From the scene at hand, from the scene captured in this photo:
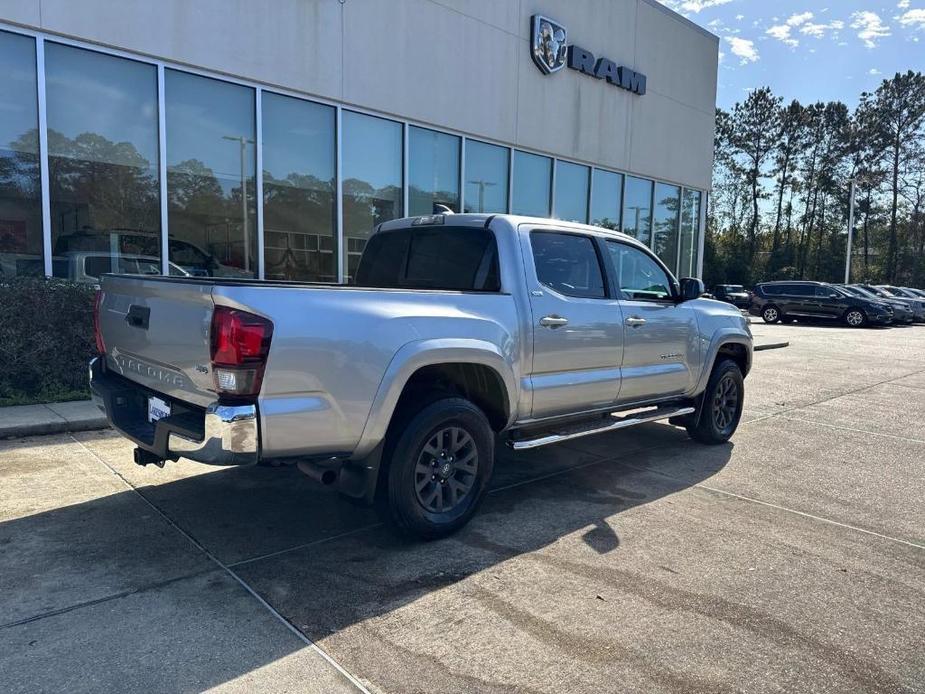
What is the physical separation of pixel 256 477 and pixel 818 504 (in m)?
4.23

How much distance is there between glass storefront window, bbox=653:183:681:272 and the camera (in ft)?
58.8

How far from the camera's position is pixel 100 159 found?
28.7ft

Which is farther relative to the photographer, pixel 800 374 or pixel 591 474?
pixel 800 374

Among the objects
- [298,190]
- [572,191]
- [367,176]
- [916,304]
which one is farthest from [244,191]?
[916,304]

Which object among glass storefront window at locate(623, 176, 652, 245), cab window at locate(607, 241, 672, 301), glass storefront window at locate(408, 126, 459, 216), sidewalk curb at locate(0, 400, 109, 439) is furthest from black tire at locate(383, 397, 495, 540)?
glass storefront window at locate(623, 176, 652, 245)

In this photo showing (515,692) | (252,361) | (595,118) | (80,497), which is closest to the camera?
(515,692)

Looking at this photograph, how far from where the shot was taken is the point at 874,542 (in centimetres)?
430

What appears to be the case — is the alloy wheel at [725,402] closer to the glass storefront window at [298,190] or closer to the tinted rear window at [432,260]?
the tinted rear window at [432,260]

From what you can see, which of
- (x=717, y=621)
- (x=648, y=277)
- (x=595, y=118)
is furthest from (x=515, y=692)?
(x=595, y=118)

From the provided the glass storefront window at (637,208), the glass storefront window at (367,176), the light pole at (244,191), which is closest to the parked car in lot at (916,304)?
the glass storefront window at (637,208)

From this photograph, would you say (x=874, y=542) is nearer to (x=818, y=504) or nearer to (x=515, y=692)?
(x=818, y=504)

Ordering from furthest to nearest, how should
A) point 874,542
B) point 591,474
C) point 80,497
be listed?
point 591,474 → point 80,497 → point 874,542

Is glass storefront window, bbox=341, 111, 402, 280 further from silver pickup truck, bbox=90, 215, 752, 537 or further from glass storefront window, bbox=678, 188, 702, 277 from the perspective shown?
glass storefront window, bbox=678, 188, 702, 277

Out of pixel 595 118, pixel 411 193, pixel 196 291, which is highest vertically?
pixel 595 118
